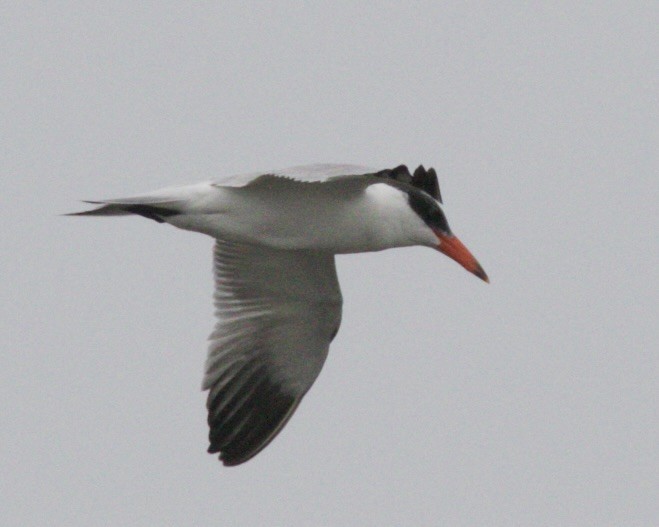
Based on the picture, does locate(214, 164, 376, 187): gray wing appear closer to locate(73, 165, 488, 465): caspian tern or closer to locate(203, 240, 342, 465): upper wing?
locate(73, 165, 488, 465): caspian tern

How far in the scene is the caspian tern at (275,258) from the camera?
926 centimetres

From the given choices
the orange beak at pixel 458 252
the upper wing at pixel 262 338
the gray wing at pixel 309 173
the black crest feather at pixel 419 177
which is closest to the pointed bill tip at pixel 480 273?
the orange beak at pixel 458 252

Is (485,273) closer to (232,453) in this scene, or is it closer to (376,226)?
(376,226)

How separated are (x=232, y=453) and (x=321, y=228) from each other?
2.10 meters

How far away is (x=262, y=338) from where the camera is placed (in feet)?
35.6

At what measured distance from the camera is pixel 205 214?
366 inches

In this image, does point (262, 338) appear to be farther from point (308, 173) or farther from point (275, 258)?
point (308, 173)

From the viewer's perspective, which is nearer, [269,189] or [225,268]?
[269,189]

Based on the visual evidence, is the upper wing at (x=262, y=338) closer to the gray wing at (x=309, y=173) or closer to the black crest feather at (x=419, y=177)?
the black crest feather at (x=419, y=177)

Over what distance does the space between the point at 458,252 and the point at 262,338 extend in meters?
2.05

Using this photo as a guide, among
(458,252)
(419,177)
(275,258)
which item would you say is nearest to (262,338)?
(275,258)

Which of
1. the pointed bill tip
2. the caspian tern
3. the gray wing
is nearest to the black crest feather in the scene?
the caspian tern

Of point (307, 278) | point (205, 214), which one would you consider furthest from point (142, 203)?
point (307, 278)

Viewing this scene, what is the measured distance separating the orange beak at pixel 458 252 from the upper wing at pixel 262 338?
1.34m
